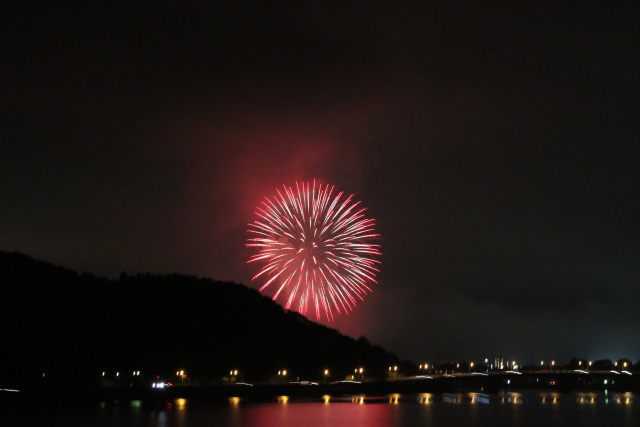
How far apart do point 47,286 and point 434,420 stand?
55311 mm

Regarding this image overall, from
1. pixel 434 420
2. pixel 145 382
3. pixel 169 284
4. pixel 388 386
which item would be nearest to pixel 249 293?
pixel 169 284

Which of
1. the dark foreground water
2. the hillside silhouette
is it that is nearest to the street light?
the hillside silhouette

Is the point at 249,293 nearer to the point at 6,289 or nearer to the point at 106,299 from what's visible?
the point at 106,299

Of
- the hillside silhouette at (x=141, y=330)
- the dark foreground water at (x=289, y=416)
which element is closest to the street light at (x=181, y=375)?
the hillside silhouette at (x=141, y=330)

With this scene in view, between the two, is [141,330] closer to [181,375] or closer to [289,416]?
[181,375]

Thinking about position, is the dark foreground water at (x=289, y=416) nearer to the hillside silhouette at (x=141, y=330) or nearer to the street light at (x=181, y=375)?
the hillside silhouette at (x=141, y=330)

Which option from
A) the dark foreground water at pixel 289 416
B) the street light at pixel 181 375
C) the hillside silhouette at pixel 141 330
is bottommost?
the dark foreground water at pixel 289 416

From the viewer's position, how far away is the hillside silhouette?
3585 inches

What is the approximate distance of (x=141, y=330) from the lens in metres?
110

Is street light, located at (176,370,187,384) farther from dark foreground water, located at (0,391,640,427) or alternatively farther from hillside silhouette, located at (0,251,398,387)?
dark foreground water, located at (0,391,640,427)

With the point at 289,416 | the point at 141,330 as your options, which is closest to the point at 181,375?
the point at 141,330

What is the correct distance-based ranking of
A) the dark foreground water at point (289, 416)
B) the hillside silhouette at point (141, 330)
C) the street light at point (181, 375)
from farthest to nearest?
1. the street light at point (181, 375)
2. the hillside silhouette at point (141, 330)
3. the dark foreground water at point (289, 416)

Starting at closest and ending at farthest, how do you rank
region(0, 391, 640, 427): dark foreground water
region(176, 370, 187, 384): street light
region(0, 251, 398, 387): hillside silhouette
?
1. region(0, 391, 640, 427): dark foreground water
2. region(0, 251, 398, 387): hillside silhouette
3. region(176, 370, 187, 384): street light

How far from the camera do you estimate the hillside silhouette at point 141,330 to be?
91062 mm
